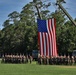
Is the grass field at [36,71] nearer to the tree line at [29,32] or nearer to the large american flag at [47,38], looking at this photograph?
the large american flag at [47,38]

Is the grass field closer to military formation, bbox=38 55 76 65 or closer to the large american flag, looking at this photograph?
the large american flag

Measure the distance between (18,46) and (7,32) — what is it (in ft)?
47.2

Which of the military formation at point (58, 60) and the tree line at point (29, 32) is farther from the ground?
the tree line at point (29, 32)

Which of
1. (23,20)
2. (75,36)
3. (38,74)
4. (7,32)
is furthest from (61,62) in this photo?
(7,32)

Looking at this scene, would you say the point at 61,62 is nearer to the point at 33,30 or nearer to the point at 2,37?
the point at 33,30

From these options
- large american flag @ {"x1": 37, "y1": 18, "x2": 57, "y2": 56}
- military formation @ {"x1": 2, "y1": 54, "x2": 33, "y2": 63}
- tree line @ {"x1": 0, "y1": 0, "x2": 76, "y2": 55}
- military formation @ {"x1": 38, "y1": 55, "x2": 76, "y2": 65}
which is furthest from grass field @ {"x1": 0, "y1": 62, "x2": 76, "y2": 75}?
tree line @ {"x1": 0, "y1": 0, "x2": 76, "y2": 55}

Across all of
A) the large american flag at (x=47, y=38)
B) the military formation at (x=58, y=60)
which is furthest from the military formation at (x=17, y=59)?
the large american flag at (x=47, y=38)

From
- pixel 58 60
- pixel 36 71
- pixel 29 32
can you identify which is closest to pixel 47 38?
pixel 58 60

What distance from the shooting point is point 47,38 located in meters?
39.4

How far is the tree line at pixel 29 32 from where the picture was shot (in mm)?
79188

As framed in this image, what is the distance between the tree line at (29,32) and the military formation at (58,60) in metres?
29.6

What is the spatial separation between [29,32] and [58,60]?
1620 inches

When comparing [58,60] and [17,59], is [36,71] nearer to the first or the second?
[58,60]

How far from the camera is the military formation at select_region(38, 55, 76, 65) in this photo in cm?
4662
